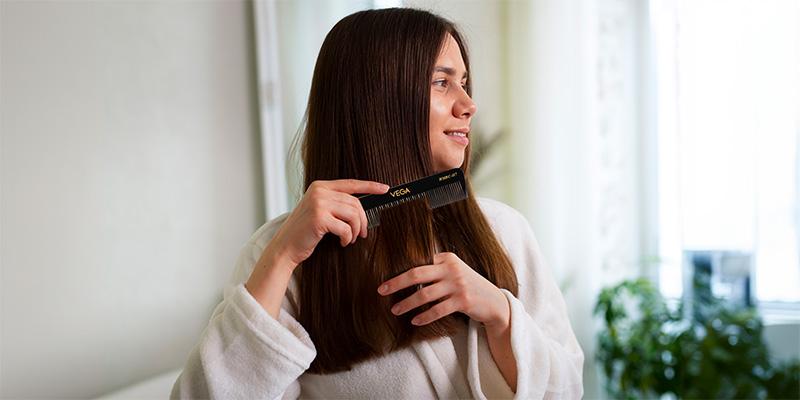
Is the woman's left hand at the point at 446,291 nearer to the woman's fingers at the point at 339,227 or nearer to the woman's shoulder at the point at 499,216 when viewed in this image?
the woman's fingers at the point at 339,227

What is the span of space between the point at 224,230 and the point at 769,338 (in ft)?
3.60

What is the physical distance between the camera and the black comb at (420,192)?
66cm

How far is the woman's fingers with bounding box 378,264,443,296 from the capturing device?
2.15ft

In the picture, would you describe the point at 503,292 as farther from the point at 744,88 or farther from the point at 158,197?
the point at 744,88

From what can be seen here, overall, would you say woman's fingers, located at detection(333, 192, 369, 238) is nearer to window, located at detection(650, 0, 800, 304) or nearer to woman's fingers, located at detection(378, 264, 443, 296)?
woman's fingers, located at detection(378, 264, 443, 296)

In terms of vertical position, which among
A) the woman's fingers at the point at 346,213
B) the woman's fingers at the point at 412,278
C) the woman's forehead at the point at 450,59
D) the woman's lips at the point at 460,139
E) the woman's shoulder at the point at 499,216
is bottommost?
the woman's fingers at the point at 412,278

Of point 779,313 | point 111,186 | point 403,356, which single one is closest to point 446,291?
point 403,356

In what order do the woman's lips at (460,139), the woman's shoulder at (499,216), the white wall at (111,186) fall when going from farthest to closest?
the white wall at (111,186) → the woman's shoulder at (499,216) → the woman's lips at (460,139)

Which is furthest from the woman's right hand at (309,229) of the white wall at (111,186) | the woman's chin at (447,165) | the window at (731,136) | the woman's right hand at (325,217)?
the window at (731,136)

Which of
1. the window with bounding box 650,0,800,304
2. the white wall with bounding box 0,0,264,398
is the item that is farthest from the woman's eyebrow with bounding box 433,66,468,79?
the window with bounding box 650,0,800,304

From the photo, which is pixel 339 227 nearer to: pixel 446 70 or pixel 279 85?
pixel 446 70

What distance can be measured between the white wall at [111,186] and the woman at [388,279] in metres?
0.47

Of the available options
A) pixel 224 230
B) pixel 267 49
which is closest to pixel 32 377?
pixel 224 230

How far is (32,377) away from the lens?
3.44 ft
